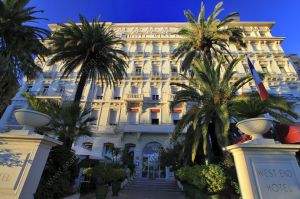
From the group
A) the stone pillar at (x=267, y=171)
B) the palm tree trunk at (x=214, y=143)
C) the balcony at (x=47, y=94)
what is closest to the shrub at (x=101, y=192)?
the palm tree trunk at (x=214, y=143)

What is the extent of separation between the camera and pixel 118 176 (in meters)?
11.4

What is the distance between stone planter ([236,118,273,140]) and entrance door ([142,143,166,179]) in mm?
18728

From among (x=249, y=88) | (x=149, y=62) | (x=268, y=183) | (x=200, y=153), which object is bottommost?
(x=268, y=183)

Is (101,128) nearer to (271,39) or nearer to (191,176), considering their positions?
(191,176)

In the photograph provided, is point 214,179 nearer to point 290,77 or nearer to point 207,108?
point 207,108

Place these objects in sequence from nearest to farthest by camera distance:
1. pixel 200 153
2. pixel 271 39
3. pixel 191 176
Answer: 1. pixel 191 176
2. pixel 200 153
3. pixel 271 39

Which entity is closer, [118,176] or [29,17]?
[118,176]

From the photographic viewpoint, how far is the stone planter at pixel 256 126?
4.58 meters

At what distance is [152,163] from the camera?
22797 mm

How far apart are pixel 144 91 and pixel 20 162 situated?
23.6 meters

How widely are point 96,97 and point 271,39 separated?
106 feet

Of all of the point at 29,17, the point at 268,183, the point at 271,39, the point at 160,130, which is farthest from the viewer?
the point at 271,39

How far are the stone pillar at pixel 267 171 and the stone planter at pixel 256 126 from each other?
0.35m

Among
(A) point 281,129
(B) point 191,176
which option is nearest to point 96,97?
(B) point 191,176
